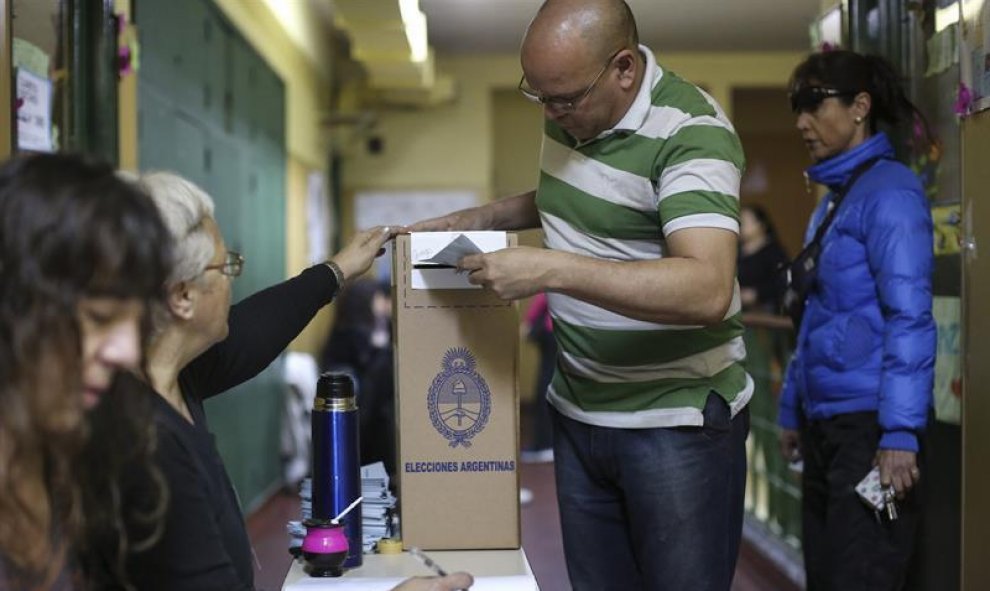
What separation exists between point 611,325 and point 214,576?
0.74 m

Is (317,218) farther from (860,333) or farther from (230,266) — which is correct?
(230,266)

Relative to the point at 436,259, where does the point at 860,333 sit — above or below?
below

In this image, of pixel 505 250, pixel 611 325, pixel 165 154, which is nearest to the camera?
pixel 505 250

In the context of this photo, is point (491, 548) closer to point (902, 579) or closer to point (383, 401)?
point (902, 579)

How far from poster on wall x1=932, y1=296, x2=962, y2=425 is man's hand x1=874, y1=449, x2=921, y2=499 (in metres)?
0.38

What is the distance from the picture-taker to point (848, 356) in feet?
7.32

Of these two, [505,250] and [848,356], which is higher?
[505,250]

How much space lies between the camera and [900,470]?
212cm

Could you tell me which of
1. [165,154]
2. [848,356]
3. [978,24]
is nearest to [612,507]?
[848,356]

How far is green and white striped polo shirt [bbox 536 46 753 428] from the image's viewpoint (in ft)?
5.45

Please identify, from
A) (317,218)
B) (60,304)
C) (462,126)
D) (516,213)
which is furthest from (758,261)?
(60,304)

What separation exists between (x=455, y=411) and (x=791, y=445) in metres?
1.07

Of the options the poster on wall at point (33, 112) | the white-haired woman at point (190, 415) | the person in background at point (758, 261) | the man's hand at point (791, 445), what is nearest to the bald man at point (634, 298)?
the white-haired woman at point (190, 415)

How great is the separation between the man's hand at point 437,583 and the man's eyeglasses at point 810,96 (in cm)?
136
